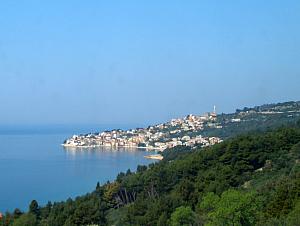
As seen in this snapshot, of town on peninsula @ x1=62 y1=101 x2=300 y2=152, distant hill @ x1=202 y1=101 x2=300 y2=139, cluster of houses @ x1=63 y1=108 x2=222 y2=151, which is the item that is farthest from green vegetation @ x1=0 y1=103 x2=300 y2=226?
cluster of houses @ x1=63 y1=108 x2=222 y2=151

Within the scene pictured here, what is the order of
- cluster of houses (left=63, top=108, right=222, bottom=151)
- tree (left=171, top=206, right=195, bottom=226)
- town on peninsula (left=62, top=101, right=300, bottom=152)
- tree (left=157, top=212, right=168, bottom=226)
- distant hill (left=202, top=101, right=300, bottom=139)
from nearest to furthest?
tree (left=171, top=206, right=195, bottom=226), tree (left=157, top=212, right=168, bottom=226), distant hill (left=202, top=101, right=300, bottom=139), town on peninsula (left=62, top=101, right=300, bottom=152), cluster of houses (left=63, top=108, right=222, bottom=151)

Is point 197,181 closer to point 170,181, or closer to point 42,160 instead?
point 170,181

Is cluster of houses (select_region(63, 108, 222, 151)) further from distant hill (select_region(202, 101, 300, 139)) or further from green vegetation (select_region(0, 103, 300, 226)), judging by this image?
green vegetation (select_region(0, 103, 300, 226))

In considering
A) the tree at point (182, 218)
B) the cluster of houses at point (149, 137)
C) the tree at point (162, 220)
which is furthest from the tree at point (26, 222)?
the cluster of houses at point (149, 137)

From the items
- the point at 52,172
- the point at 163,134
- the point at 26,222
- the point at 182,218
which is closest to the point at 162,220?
the point at 182,218

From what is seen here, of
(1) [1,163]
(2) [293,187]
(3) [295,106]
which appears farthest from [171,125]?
(2) [293,187]

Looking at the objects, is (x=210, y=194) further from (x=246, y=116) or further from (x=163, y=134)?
(x=163, y=134)
